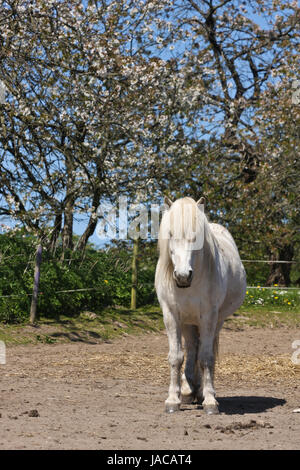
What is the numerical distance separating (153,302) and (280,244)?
449 centimetres

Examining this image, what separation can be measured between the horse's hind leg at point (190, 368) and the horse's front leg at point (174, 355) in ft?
1.28

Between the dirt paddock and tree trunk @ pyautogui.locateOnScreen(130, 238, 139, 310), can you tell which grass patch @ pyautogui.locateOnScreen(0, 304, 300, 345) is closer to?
tree trunk @ pyautogui.locateOnScreen(130, 238, 139, 310)

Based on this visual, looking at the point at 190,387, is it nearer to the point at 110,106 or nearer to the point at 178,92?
the point at 110,106

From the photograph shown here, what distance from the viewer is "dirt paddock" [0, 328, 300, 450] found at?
4.59 m

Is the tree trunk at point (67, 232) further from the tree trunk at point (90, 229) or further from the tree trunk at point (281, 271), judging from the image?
the tree trunk at point (281, 271)

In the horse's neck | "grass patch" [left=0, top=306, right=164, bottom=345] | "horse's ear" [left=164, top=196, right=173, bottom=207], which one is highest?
"horse's ear" [left=164, top=196, right=173, bottom=207]

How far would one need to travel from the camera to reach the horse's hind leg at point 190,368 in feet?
20.4

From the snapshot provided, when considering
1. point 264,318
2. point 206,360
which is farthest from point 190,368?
point 264,318

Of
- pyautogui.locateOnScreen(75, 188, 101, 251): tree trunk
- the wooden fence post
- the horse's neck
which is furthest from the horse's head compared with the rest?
pyautogui.locateOnScreen(75, 188, 101, 251): tree trunk

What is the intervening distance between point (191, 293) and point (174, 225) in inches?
25.0

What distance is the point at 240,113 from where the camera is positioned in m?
17.0

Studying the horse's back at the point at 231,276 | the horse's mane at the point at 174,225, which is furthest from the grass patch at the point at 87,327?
the horse's mane at the point at 174,225

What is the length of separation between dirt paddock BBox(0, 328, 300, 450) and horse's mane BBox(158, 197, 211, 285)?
1.15m
